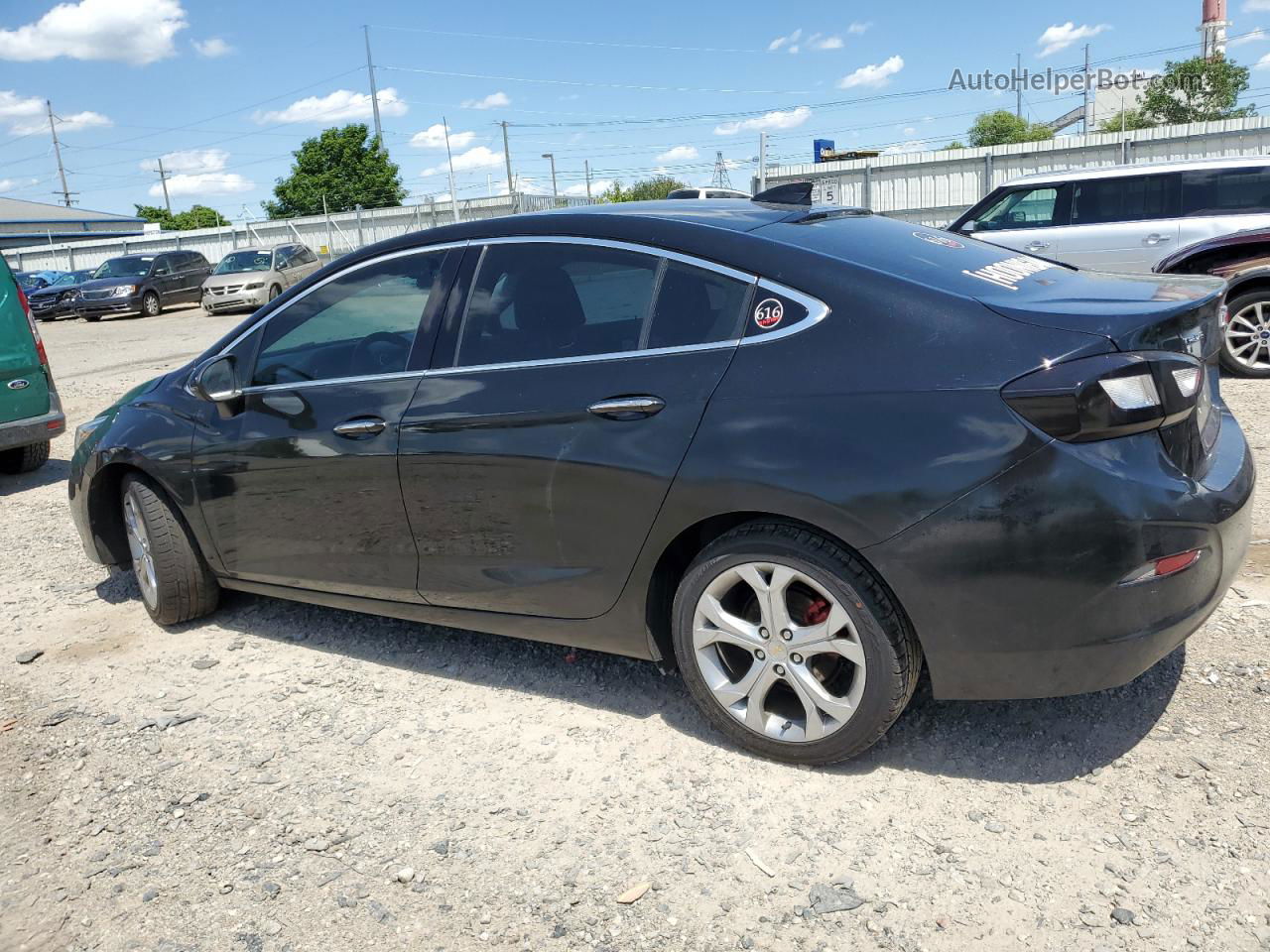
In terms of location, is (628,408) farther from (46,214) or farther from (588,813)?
(46,214)

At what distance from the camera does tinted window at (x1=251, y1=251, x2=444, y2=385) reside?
12.0 ft

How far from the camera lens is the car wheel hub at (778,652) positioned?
2.85 meters

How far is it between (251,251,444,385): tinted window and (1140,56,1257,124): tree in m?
41.0

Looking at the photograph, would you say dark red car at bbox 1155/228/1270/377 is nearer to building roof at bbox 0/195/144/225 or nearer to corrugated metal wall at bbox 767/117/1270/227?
corrugated metal wall at bbox 767/117/1270/227

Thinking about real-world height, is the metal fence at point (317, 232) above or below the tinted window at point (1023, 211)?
above

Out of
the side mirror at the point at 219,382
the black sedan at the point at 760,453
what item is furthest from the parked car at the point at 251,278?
the black sedan at the point at 760,453

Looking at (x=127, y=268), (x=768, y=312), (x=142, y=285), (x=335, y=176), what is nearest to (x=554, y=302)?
(x=768, y=312)

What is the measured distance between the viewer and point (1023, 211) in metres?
9.69

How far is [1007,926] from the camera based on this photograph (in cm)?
236

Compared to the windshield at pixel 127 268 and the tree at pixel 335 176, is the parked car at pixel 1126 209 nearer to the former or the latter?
the windshield at pixel 127 268

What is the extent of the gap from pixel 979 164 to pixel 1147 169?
16.1 meters

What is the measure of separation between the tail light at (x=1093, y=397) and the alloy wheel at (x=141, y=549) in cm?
365

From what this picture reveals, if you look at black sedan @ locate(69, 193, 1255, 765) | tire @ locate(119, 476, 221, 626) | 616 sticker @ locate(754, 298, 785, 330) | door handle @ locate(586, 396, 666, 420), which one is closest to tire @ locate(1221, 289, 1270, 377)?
black sedan @ locate(69, 193, 1255, 765)

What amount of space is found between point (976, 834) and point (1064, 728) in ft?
2.09
